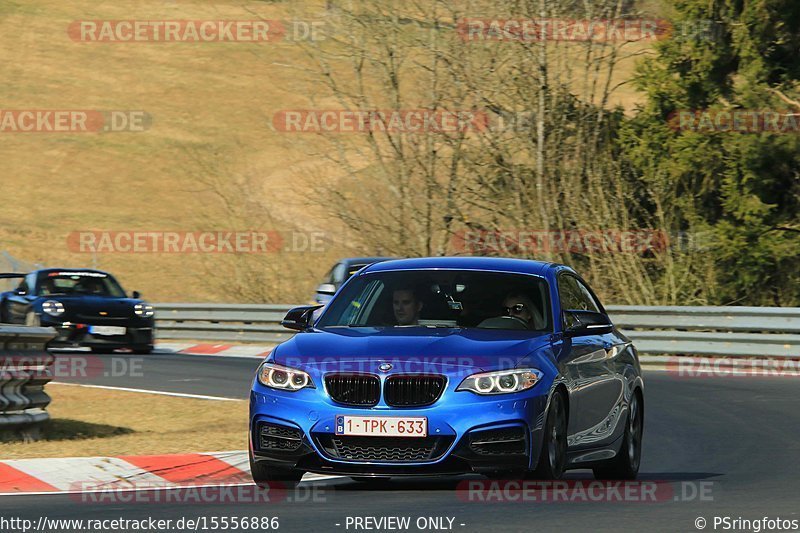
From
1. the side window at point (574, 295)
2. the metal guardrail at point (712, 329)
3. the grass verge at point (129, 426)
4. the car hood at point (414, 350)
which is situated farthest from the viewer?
the metal guardrail at point (712, 329)

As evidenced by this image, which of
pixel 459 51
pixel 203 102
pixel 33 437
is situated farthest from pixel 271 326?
pixel 203 102

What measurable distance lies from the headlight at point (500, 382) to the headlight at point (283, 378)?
0.93 m

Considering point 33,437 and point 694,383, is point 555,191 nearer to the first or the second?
point 694,383

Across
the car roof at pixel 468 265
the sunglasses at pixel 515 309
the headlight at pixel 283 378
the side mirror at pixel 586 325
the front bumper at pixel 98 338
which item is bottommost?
the front bumper at pixel 98 338

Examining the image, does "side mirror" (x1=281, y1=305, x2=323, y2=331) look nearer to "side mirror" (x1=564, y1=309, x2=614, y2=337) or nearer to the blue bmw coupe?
the blue bmw coupe

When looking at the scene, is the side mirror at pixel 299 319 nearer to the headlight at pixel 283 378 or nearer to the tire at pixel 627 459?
the headlight at pixel 283 378

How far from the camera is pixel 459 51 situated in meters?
30.6

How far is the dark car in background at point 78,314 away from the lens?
24.9m

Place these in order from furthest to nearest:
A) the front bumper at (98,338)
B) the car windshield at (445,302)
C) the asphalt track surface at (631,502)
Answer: the front bumper at (98,338), the car windshield at (445,302), the asphalt track surface at (631,502)

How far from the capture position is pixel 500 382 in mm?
9117

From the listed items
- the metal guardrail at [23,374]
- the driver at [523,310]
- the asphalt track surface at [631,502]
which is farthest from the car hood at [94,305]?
the driver at [523,310]

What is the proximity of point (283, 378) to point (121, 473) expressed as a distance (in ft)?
6.36

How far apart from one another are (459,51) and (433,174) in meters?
2.46

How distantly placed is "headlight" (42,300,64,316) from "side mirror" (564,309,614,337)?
629 inches
